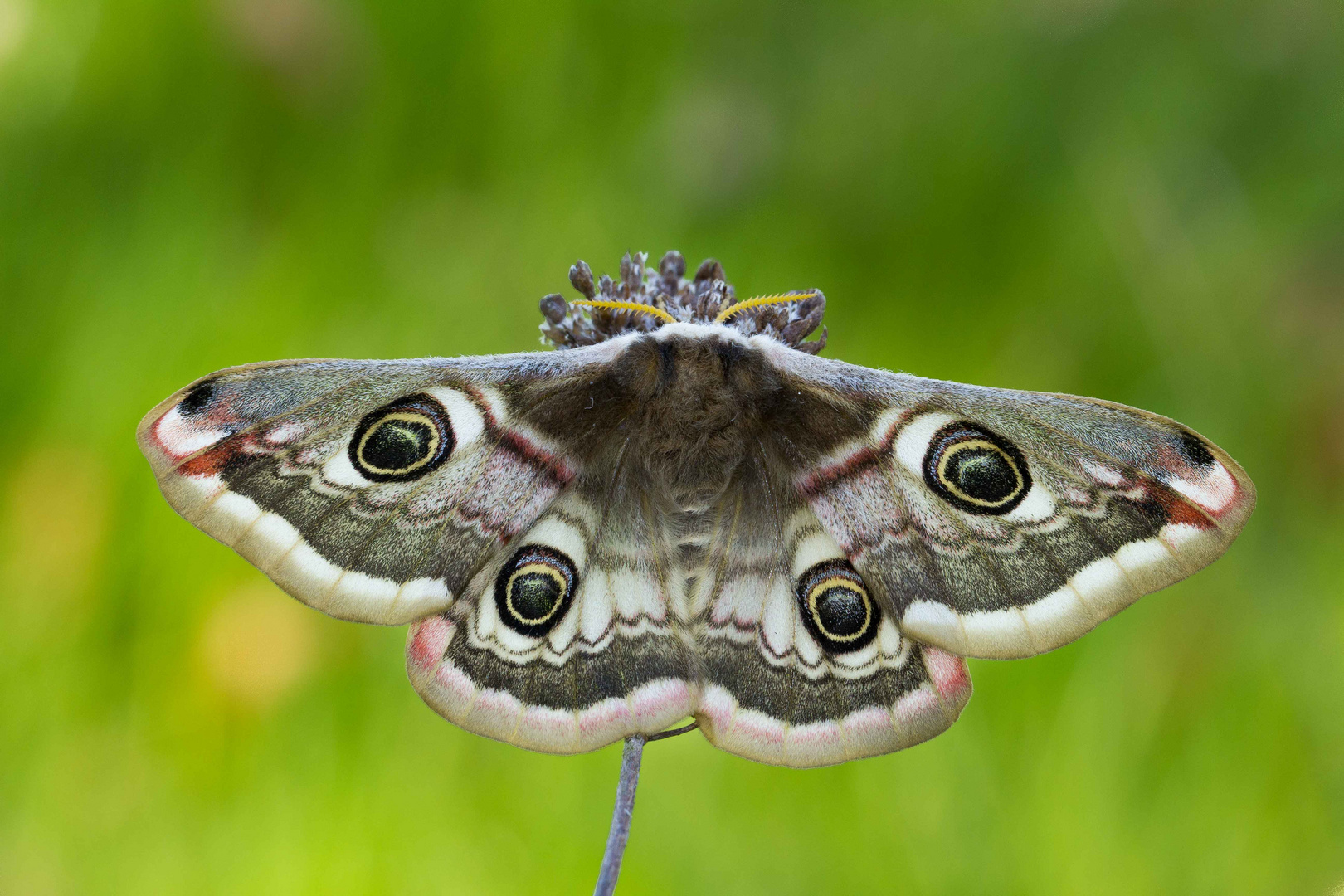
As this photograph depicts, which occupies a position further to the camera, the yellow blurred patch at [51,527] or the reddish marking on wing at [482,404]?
the yellow blurred patch at [51,527]

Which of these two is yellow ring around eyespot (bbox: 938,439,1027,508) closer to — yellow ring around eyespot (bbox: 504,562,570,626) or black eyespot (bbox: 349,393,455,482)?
yellow ring around eyespot (bbox: 504,562,570,626)

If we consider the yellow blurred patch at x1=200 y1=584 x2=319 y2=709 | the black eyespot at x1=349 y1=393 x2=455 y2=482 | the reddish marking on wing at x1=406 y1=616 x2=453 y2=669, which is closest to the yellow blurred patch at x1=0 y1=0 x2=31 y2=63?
the yellow blurred patch at x1=200 y1=584 x2=319 y2=709

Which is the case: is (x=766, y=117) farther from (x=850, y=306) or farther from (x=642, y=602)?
(x=642, y=602)

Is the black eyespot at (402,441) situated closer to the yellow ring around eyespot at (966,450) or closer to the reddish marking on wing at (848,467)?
the reddish marking on wing at (848,467)

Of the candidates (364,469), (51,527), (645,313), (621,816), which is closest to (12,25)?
(51,527)

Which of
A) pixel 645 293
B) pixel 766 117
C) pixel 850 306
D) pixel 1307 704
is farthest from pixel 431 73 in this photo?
pixel 1307 704

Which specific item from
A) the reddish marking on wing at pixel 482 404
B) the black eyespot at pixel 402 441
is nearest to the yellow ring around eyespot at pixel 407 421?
the black eyespot at pixel 402 441

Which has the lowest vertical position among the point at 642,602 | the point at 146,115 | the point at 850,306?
the point at 642,602
